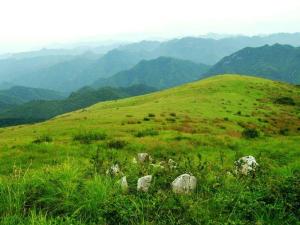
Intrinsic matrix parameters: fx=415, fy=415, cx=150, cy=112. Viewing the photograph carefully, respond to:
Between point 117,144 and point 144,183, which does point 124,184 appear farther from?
point 117,144

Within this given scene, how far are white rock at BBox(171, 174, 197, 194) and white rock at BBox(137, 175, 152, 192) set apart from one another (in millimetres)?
665

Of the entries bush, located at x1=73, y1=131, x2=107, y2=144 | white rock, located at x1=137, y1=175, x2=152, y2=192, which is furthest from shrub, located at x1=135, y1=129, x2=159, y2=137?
white rock, located at x1=137, y1=175, x2=152, y2=192

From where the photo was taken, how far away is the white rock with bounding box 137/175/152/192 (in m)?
11.3

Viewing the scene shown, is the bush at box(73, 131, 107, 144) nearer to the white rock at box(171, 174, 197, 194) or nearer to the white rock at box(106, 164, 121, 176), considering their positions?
the white rock at box(106, 164, 121, 176)

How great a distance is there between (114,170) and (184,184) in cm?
250

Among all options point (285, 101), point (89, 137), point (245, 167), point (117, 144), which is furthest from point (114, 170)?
point (285, 101)

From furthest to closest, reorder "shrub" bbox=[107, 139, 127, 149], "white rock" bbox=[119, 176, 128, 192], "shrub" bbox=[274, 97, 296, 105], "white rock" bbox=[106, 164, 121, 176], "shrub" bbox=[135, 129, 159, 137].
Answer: "shrub" bbox=[274, 97, 296, 105], "shrub" bbox=[135, 129, 159, 137], "shrub" bbox=[107, 139, 127, 149], "white rock" bbox=[106, 164, 121, 176], "white rock" bbox=[119, 176, 128, 192]

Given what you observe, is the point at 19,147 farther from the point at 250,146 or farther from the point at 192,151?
the point at 250,146

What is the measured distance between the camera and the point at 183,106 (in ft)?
199

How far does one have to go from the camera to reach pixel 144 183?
11484 millimetres

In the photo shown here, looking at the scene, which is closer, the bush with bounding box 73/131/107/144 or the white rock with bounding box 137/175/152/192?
the white rock with bounding box 137/175/152/192

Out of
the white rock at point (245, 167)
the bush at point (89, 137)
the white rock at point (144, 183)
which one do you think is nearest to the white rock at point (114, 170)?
the white rock at point (144, 183)

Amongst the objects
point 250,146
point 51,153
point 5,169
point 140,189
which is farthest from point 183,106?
point 140,189

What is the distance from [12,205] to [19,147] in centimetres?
1652
